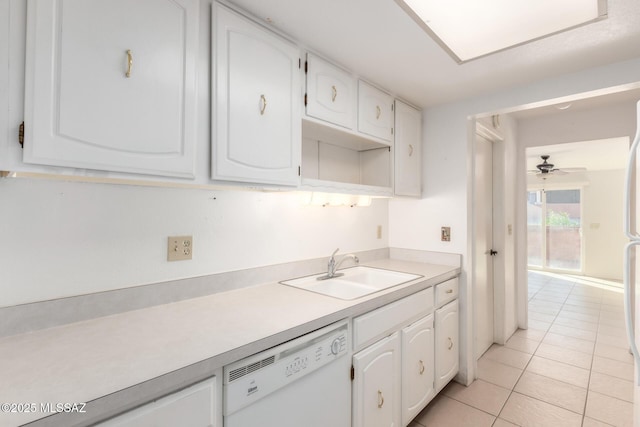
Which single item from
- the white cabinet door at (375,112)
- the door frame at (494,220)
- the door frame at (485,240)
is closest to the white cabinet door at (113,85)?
the white cabinet door at (375,112)

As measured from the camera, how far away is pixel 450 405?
2.08 meters

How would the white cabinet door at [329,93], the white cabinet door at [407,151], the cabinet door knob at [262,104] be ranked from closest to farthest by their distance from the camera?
the cabinet door knob at [262,104] → the white cabinet door at [329,93] → the white cabinet door at [407,151]

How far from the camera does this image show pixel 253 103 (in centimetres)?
132

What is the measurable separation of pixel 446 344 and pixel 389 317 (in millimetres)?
868

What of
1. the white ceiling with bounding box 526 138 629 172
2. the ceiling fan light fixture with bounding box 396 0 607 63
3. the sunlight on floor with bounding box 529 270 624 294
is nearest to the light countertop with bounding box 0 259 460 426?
the ceiling fan light fixture with bounding box 396 0 607 63

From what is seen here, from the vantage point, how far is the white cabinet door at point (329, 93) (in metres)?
1.59

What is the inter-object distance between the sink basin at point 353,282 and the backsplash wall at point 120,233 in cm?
19

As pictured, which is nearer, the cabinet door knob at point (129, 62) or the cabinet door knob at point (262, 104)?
the cabinet door knob at point (129, 62)

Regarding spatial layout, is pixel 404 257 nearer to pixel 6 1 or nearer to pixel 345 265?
pixel 345 265

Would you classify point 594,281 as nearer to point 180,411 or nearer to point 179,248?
point 179,248

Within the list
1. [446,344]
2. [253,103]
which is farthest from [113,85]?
[446,344]

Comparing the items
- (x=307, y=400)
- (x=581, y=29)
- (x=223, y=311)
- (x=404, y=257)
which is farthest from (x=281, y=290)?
(x=581, y=29)

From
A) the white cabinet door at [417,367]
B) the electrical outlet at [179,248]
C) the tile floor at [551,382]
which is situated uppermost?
the electrical outlet at [179,248]

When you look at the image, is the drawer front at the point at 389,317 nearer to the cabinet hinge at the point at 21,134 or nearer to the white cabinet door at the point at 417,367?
the white cabinet door at the point at 417,367
